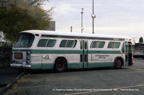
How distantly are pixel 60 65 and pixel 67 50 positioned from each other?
109 cm

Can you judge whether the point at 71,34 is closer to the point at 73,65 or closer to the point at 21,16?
the point at 73,65

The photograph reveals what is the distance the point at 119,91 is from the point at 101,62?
27.3 ft

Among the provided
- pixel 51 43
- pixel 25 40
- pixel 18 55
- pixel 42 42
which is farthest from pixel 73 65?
pixel 18 55

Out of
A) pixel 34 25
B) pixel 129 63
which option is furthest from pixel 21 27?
pixel 129 63

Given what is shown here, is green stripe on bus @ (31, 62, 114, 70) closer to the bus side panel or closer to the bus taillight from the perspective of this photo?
the bus side panel

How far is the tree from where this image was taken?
66.1ft

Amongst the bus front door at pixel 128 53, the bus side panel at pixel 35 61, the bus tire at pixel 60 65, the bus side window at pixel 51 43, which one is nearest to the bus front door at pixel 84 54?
the bus tire at pixel 60 65

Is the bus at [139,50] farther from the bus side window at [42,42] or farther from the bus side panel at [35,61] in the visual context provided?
the bus side panel at [35,61]

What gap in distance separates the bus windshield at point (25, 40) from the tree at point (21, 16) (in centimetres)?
606

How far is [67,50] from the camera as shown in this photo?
49.9 feet

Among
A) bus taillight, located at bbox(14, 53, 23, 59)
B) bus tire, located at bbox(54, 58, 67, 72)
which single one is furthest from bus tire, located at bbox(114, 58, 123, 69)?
bus taillight, located at bbox(14, 53, 23, 59)

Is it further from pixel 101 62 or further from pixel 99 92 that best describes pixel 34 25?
pixel 99 92

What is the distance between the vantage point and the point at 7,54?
775 inches

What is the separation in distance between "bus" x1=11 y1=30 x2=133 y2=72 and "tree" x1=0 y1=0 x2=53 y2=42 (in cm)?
630
